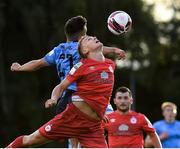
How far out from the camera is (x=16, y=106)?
118 feet

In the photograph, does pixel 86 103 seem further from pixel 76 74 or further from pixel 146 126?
pixel 146 126

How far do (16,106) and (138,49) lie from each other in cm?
805

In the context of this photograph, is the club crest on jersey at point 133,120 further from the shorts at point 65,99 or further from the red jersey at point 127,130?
the shorts at point 65,99

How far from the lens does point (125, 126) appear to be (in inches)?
439

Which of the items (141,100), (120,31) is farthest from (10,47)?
(120,31)

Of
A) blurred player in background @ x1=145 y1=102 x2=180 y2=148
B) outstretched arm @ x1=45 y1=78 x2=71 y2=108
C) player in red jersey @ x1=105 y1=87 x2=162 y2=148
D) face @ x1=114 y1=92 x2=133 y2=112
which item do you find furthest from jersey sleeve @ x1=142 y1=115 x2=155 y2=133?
blurred player in background @ x1=145 y1=102 x2=180 y2=148

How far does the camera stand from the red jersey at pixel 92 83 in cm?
832

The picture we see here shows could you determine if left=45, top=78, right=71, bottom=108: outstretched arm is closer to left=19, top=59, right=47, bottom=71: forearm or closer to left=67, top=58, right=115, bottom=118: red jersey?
left=67, top=58, right=115, bottom=118: red jersey

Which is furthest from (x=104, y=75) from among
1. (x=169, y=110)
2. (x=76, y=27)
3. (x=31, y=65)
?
(x=169, y=110)

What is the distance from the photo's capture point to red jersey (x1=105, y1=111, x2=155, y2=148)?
1095 centimetres

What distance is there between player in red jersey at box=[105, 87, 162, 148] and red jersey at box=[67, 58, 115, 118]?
2534 mm

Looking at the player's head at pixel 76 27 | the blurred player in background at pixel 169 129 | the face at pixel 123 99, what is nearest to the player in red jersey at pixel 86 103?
the player's head at pixel 76 27

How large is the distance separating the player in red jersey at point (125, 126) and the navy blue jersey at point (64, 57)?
5.74ft

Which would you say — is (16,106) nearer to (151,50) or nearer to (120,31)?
(151,50)
